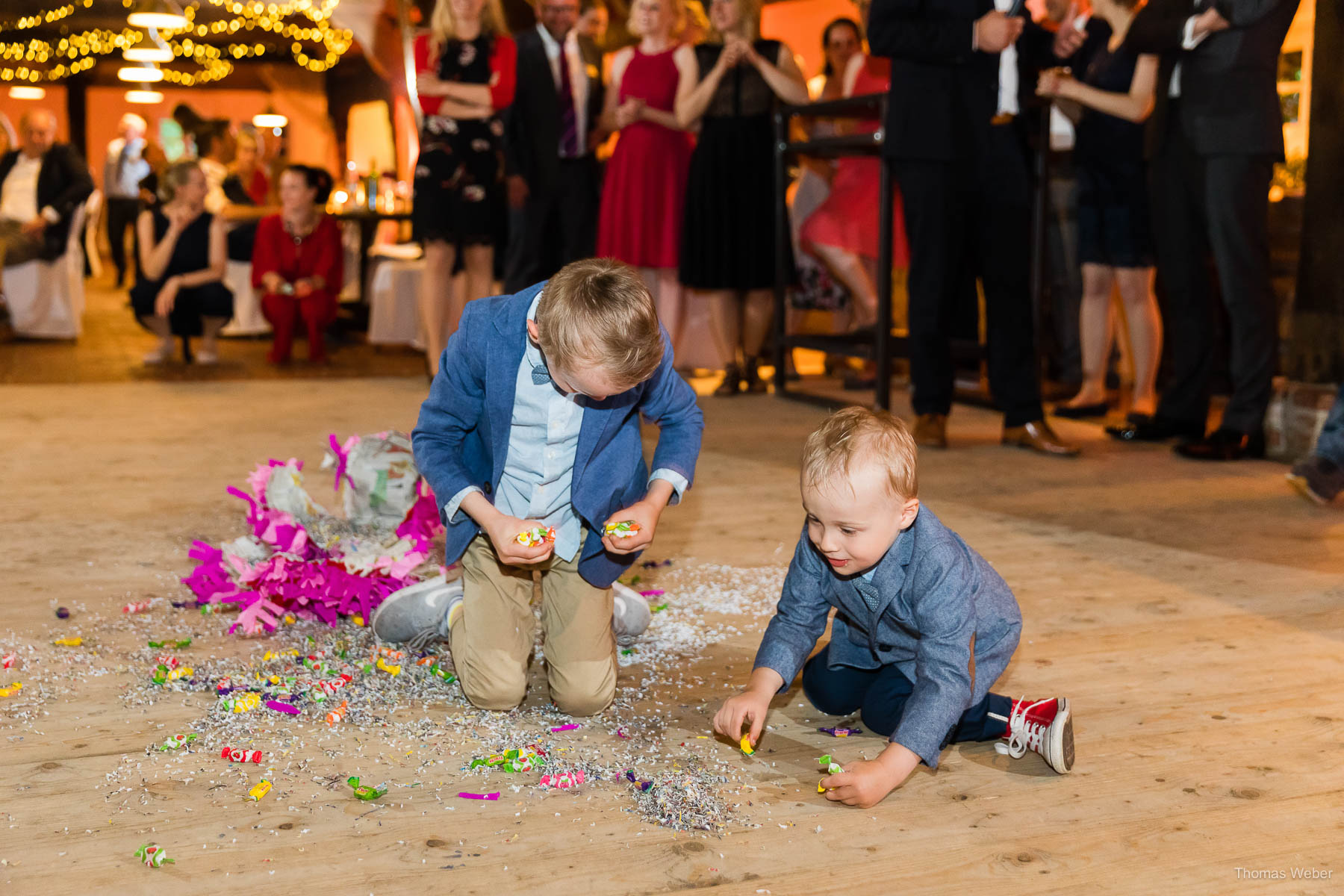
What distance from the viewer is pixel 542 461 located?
1.79 meters

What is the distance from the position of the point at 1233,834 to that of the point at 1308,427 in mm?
2473

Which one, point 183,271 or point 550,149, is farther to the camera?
point 183,271

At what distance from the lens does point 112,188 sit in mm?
12062

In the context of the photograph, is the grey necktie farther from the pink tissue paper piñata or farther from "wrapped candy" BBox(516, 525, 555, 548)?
the pink tissue paper piñata

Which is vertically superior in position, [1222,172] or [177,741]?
[1222,172]

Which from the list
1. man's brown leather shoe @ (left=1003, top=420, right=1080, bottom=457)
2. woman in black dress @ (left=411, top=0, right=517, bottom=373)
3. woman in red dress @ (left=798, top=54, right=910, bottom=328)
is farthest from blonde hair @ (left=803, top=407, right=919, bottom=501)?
woman in black dress @ (left=411, top=0, right=517, bottom=373)

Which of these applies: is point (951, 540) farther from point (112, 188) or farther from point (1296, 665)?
point (112, 188)

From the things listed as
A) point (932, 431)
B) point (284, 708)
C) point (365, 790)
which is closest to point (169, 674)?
point (284, 708)

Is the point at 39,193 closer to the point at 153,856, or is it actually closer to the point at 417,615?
the point at 417,615

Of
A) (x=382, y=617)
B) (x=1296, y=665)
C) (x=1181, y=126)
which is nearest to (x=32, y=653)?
(x=382, y=617)

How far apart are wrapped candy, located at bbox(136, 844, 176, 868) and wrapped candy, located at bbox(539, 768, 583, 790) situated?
0.42 m

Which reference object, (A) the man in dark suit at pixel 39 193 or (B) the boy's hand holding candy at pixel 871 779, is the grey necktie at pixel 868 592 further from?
(A) the man in dark suit at pixel 39 193

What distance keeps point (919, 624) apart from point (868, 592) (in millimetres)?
85

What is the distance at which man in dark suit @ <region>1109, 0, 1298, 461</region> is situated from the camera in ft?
11.3
